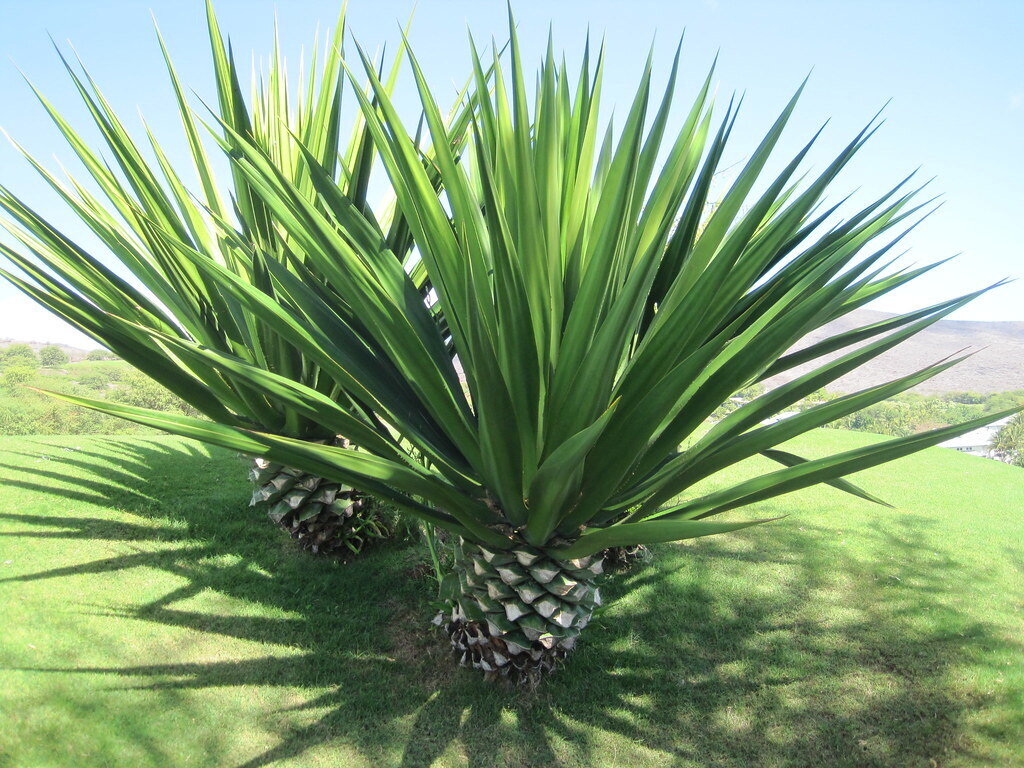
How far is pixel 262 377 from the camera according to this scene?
1844mm

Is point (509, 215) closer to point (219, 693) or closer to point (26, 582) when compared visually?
point (219, 693)

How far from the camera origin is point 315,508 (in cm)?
316

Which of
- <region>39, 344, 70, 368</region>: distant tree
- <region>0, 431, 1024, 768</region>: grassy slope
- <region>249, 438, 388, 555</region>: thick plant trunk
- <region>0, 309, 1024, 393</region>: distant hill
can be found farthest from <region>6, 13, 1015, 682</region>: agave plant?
<region>39, 344, 70, 368</region>: distant tree

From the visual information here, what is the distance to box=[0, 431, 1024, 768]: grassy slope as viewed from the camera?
7.40 ft

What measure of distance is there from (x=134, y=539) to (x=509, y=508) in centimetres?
234

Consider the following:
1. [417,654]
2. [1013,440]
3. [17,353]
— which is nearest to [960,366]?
[1013,440]

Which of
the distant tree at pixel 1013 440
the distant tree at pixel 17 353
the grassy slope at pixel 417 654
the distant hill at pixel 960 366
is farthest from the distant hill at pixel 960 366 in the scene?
the distant tree at pixel 17 353

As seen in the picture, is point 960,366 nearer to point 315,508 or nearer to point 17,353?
point 315,508

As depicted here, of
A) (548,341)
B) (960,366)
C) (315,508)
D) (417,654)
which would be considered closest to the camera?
(548,341)

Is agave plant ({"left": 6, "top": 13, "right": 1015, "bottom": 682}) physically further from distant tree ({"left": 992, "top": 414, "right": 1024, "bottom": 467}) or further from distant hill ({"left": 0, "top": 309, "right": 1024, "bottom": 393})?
distant hill ({"left": 0, "top": 309, "right": 1024, "bottom": 393})

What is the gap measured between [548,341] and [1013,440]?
99.8 feet

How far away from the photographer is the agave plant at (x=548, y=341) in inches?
68.2

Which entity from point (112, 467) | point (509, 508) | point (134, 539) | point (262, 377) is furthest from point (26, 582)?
point (509, 508)

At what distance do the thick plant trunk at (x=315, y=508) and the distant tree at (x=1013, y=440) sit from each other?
2751cm
